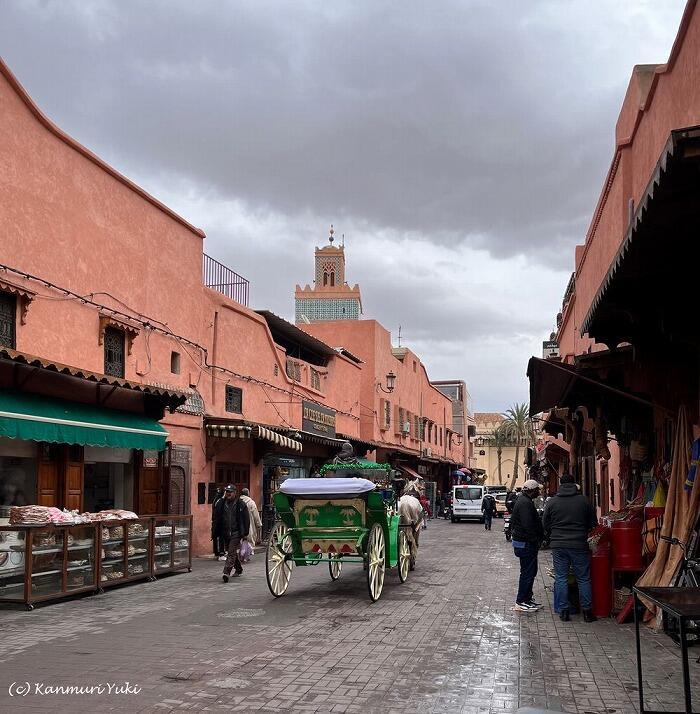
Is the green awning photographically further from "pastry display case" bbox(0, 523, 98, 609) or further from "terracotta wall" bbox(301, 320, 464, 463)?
"terracotta wall" bbox(301, 320, 464, 463)

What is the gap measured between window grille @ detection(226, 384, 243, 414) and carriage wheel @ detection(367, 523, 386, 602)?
894cm

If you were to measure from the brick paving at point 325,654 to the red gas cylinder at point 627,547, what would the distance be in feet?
2.44

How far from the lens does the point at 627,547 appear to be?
955cm

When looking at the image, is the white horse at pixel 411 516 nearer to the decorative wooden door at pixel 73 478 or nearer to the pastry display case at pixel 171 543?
the pastry display case at pixel 171 543

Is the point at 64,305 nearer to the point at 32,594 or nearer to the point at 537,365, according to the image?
the point at 32,594

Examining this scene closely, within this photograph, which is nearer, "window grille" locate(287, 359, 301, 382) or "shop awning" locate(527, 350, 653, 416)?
"shop awning" locate(527, 350, 653, 416)

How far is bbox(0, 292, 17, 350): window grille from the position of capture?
11898 millimetres

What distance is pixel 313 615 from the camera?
32.8ft

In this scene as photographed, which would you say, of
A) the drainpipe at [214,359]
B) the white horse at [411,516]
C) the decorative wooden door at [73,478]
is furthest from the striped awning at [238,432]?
the decorative wooden door at [73,478]

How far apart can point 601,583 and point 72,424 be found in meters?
7.71

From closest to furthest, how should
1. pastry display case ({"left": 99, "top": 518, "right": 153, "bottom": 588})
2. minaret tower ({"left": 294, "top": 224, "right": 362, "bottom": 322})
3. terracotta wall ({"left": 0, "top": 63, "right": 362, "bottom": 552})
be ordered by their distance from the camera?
1. pastry display case ({"left": 99, "top": 518, "right": 153, "bottom": 588})
2. terracotta wall ({"left": 0, "top": 63, "right": 362, "bottom": 552})
3. minaret tower ({"left": 294, "top": 224, "right": 362, "bottom": 322})

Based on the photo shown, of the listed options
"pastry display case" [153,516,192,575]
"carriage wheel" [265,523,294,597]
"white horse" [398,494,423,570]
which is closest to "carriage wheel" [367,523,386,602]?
"carriage wheel" [265,523,294,597]

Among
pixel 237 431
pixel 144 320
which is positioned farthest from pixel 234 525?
pixel 144 320

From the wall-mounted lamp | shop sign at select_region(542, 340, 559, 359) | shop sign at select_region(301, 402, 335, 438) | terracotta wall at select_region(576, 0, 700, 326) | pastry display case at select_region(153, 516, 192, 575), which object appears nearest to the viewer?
terracotta wall at select_region(576, 0, 700, 326)
